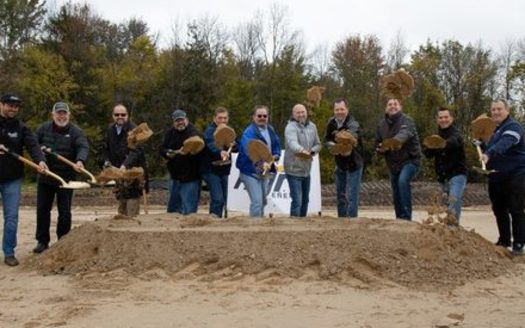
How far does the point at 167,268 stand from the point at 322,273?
1597mm

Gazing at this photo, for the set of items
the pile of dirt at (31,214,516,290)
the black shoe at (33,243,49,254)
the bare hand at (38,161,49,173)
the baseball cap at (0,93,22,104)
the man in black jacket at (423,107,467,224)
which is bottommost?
the black shoe at (33,243,49,254)

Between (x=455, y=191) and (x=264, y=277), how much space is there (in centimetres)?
330

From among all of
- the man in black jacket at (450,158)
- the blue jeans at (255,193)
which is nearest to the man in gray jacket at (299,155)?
the blue jeans at (255,193)

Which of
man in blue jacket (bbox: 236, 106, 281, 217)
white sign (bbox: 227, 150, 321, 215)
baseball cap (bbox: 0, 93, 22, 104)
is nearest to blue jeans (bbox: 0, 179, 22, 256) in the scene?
baseball cap (bbox: 0, 93, 22, 104)

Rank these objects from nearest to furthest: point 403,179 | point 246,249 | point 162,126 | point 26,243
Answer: point 246,249 < point 403,179 < point 26,243 < point 162,126

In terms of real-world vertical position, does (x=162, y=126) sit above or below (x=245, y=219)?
above

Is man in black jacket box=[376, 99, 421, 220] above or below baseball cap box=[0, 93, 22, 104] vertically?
below

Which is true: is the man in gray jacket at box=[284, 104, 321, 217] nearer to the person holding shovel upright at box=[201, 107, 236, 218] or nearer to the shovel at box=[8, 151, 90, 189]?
the person holding shovel upright at box=[201, 107, 236, 218]

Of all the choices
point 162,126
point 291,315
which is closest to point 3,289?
point 291,315

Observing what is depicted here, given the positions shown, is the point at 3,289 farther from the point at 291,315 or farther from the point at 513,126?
the point at 513,126

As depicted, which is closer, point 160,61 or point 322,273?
point 322,273

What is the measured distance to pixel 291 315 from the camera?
5.46m

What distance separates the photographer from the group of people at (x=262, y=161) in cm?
805

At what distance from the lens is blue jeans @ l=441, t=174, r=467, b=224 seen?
845 centimetres
